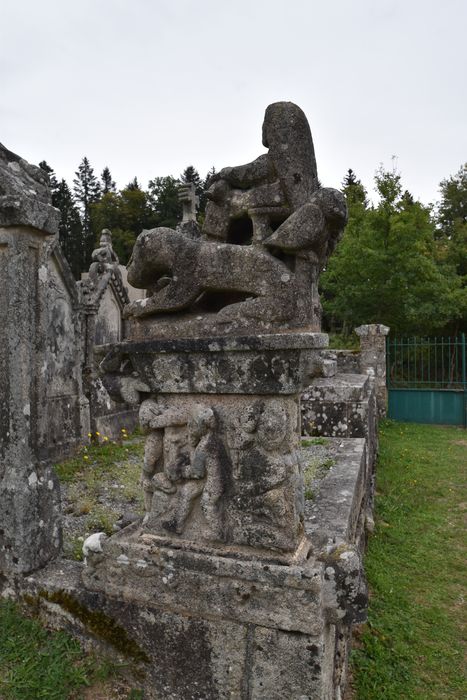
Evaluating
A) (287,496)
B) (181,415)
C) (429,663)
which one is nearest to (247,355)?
(181,415)

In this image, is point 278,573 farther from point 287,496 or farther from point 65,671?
point 65,671

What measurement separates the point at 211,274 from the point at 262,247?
31 cm

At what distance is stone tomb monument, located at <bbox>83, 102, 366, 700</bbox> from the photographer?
2.36 m

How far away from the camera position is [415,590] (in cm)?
462

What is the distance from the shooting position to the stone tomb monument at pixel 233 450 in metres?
2.36

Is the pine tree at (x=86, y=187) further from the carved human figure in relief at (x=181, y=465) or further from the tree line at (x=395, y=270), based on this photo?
the carved human figure in relief at (x=181, y=465)

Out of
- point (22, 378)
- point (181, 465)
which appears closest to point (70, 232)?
point (22, 378)

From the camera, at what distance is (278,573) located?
2330 millimetres

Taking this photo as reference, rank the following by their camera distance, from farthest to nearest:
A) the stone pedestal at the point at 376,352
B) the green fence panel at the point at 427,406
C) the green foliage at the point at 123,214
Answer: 1. the green foliage at the point at 123,214
2. the green fence panel at the point at 427,406
3. the stone pedestal at the point at 376,352

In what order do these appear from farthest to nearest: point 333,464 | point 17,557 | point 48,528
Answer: point 333,464
point 48,528
point 17,557

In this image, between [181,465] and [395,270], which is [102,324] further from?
[395,270]

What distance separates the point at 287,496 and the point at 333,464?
2.90 m

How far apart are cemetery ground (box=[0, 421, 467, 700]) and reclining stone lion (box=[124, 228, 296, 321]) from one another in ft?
6.50

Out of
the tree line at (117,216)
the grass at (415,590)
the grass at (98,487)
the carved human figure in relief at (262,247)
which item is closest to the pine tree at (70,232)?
the tree line at (117,216)
